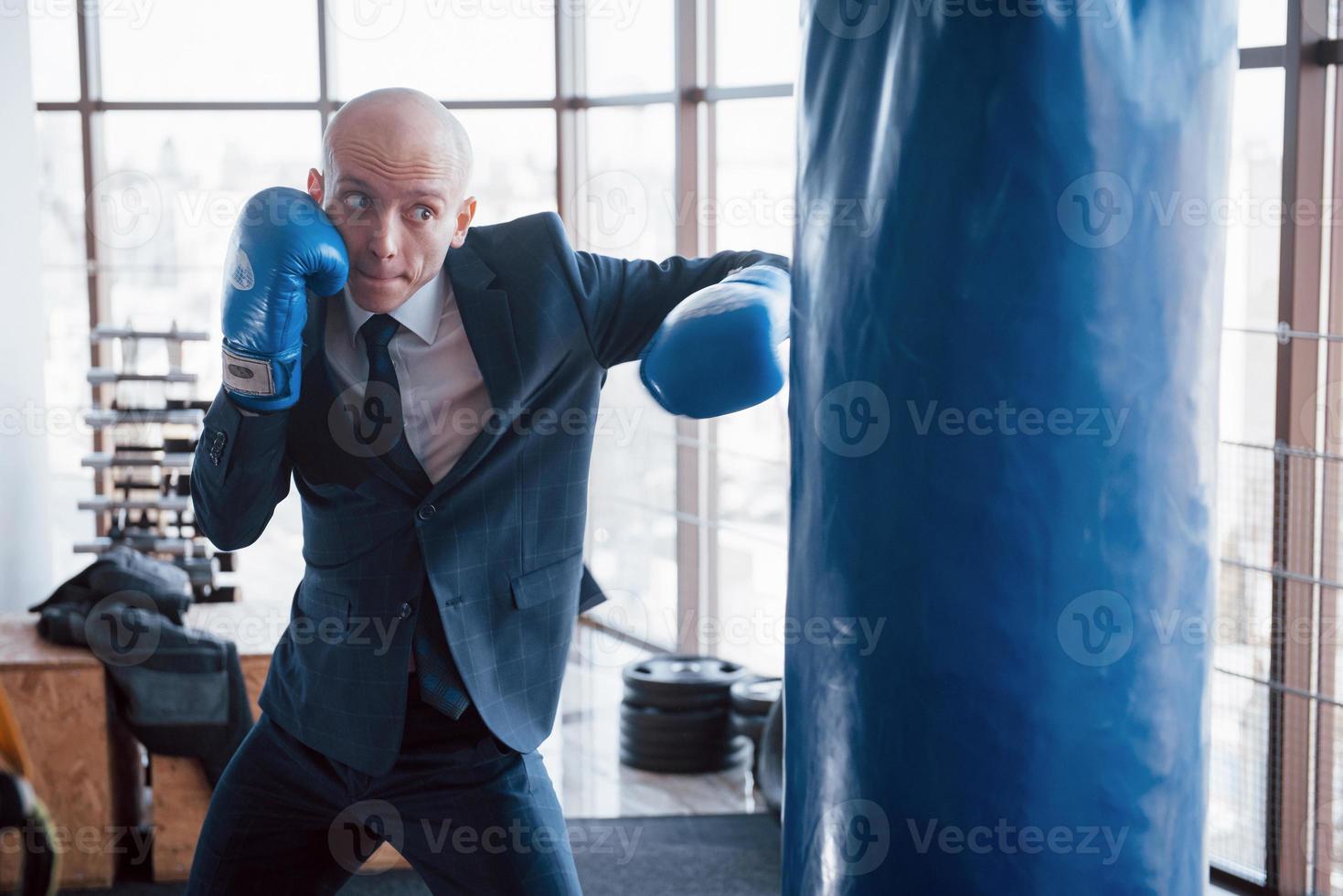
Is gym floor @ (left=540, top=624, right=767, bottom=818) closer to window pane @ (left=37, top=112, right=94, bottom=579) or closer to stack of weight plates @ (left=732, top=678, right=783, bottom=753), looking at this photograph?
stack of weight plates @ (left=732, top=678, right=783, bottom=753)

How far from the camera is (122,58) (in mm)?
6723

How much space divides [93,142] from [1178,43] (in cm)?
652

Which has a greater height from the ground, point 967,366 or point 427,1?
point 427,1

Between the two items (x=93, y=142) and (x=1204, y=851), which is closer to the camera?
(x=1204, y=851)

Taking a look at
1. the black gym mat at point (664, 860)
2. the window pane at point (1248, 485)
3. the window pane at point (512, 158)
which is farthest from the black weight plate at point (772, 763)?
the window pane at point (512, 158)

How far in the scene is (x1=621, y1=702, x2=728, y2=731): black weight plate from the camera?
499 centimetres

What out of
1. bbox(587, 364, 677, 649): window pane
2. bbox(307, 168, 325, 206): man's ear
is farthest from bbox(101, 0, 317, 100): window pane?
bbox(307, 168, 325, 206): man's ear

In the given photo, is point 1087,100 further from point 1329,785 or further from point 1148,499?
point 1329,785

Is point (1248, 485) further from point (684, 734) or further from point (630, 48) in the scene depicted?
point (630, 48)

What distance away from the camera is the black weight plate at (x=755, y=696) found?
4.84m

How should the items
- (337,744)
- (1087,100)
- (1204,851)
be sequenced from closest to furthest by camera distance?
(1087,100) → (1204,851) → (337,744)

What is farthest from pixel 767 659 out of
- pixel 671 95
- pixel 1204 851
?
pixel 1204 851

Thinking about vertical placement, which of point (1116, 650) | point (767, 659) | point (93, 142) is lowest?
point (767, 659)

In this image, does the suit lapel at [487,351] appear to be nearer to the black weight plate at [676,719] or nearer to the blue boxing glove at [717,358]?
the blue boxing glove at [717,358]
